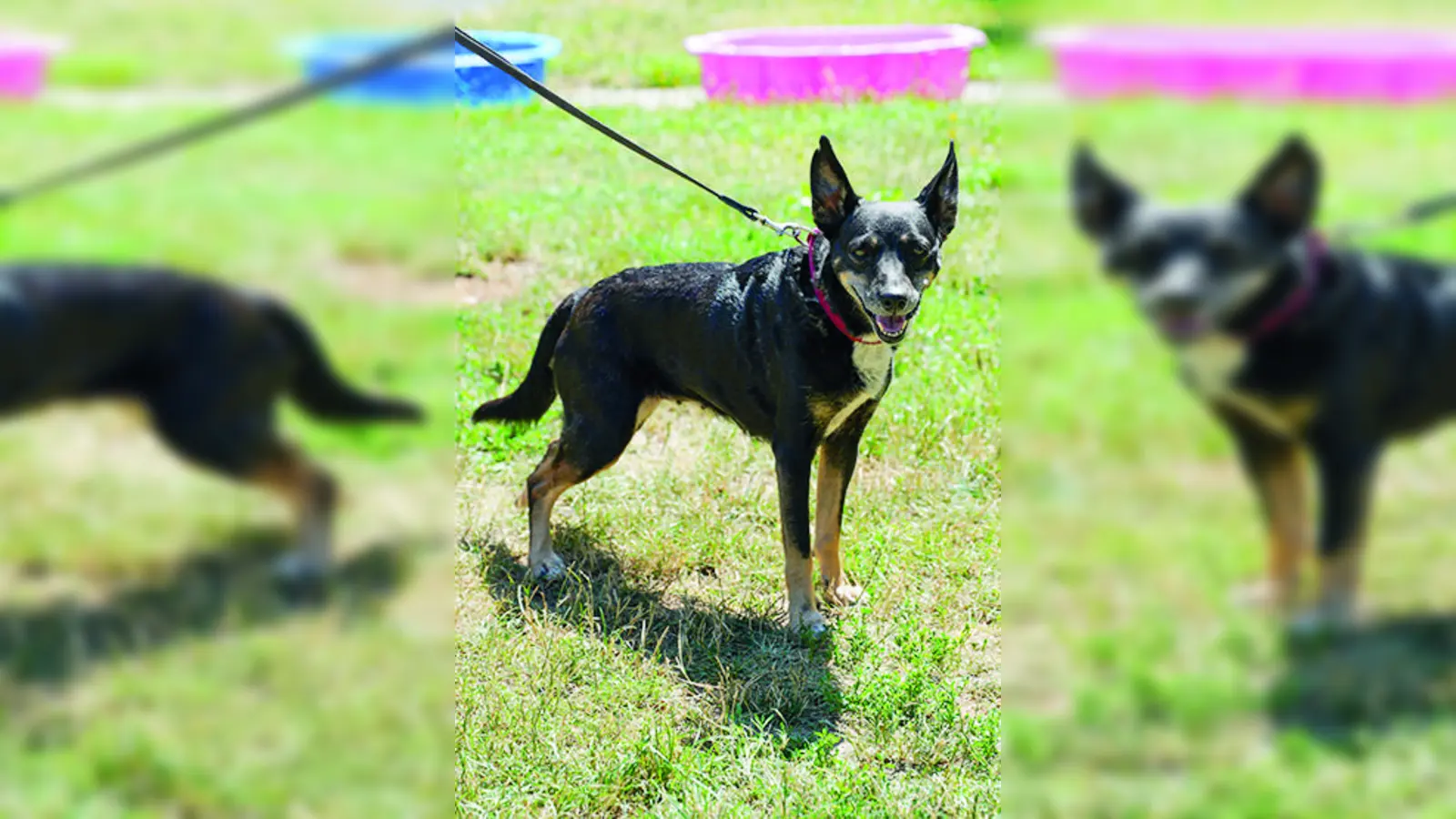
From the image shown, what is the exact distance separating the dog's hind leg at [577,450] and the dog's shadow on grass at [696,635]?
92mm

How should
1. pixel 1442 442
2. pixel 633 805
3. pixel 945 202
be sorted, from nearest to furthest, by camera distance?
pixel 1442 442
pixel 633 805
pixel 945 202

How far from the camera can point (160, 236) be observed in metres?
1.52

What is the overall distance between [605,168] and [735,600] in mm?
2350

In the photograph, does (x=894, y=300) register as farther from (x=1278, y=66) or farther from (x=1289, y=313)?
(x=1289, y=313)

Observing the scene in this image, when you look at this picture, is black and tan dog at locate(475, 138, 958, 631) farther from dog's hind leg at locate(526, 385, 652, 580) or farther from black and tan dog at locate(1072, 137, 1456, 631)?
black and tan dog at locate(1072, 137, 1456, 631)

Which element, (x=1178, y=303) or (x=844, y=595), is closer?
(x=1178, y=303)

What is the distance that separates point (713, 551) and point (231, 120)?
3179 mm

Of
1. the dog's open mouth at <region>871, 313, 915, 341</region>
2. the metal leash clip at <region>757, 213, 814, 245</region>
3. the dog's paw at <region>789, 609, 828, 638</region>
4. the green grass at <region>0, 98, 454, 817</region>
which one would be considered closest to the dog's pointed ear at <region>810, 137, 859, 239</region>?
the metal leash clip at <region>757, 213, 814, 245</region>

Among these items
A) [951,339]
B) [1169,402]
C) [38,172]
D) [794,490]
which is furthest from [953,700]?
[38,172]

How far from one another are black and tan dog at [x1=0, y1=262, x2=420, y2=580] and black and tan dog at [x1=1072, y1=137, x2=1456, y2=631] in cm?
105

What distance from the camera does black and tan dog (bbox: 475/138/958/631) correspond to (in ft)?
12.4

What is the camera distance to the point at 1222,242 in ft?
3.47

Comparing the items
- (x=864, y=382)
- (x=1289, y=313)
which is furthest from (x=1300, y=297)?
(x=864, y=382)

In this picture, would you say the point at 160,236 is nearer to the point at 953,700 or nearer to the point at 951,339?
the point at 953,700
